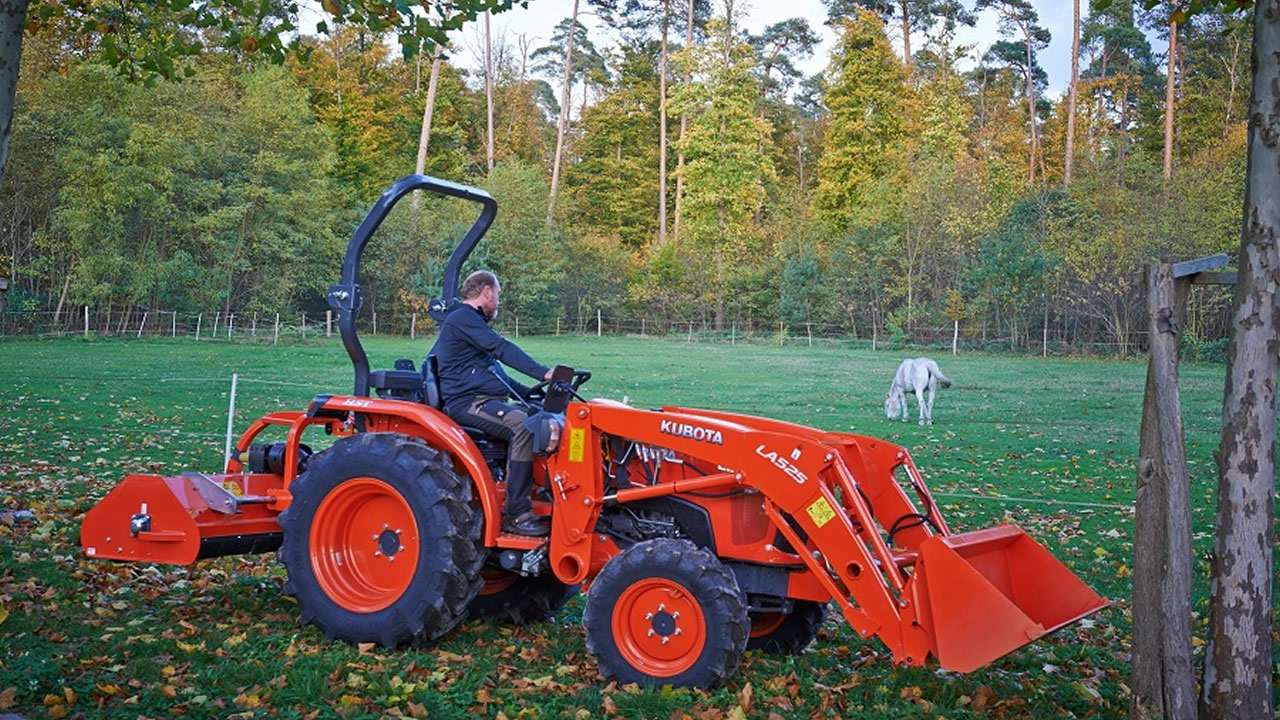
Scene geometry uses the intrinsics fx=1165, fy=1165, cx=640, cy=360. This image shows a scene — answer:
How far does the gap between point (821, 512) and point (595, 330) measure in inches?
1338

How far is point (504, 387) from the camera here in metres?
6.23

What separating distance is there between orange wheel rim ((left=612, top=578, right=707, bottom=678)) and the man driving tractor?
79 centimetres

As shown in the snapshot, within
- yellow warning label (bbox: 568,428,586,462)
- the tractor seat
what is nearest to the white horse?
the tractor seat

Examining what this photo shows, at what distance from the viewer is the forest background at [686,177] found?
34.0m

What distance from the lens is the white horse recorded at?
1942 centimetres

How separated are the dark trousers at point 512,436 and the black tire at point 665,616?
78 cm

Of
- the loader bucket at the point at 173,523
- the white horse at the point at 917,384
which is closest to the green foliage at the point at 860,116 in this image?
the white horse at the point at 917,384

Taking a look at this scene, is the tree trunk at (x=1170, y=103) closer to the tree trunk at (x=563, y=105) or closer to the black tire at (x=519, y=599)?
the tree trunk at (x=563, y=105)

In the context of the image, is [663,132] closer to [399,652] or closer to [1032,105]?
[1032,105]

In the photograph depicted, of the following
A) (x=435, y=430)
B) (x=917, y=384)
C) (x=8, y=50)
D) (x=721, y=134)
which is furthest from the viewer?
(x=721, y=134)

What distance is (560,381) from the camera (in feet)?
19.5

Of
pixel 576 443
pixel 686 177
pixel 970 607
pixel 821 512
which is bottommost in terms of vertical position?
pixel 970 607

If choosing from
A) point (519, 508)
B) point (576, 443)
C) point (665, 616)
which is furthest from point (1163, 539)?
point (519, 508)

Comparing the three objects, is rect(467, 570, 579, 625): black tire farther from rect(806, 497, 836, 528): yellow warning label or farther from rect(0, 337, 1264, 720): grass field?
rect(806, 497, 836, 528): yellow warning label
